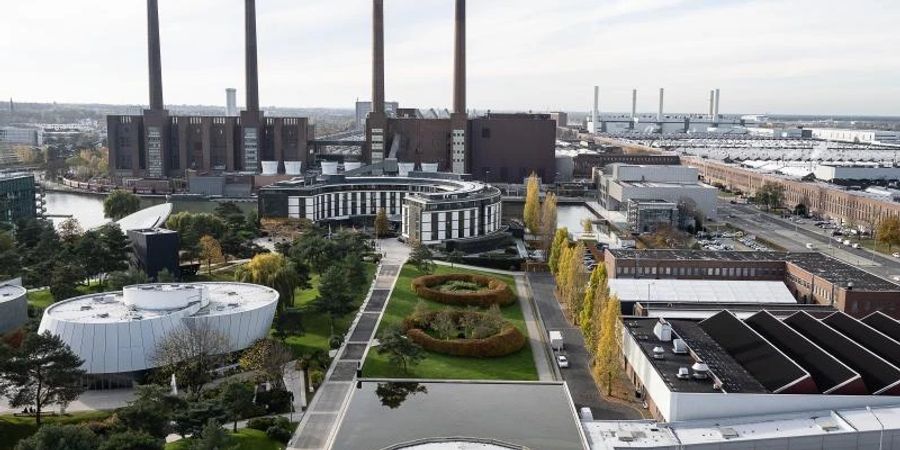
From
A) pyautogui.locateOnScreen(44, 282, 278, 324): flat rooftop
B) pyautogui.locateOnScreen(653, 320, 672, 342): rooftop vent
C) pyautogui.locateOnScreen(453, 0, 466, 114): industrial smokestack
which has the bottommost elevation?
pyautogui.locateOnScreen(653, 320, 672, 342): rooftop vent

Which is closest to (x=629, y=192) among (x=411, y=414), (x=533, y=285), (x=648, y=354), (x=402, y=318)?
(x=533, y=285)

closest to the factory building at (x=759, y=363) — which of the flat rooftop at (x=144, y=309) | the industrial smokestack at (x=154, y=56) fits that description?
the flat rooftop at (x=144, y=309)

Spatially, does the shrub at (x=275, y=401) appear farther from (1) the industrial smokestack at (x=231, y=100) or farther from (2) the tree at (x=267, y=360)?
(1) the industrial smokestack at (x=231, y=100)

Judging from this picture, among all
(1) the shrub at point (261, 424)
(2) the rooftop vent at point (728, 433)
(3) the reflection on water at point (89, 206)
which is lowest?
(1) the shrub at point (261, 424)

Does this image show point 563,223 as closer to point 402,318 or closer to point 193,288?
point 402,318

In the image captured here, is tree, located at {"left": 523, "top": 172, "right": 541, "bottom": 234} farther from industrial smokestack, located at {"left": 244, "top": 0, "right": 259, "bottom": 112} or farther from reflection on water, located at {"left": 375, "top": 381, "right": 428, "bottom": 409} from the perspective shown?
industrial smokestack, located at {"left": 244, "top": 0, "right": 259, "bottom": 112}

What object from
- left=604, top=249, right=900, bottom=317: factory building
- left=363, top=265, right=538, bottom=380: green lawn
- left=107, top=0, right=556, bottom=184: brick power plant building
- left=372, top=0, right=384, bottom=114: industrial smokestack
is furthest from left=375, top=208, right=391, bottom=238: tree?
left=372, top=0, right=384, bottom=114: industrial smokestack

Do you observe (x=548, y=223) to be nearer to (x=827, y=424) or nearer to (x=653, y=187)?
(x=653, y=187)
